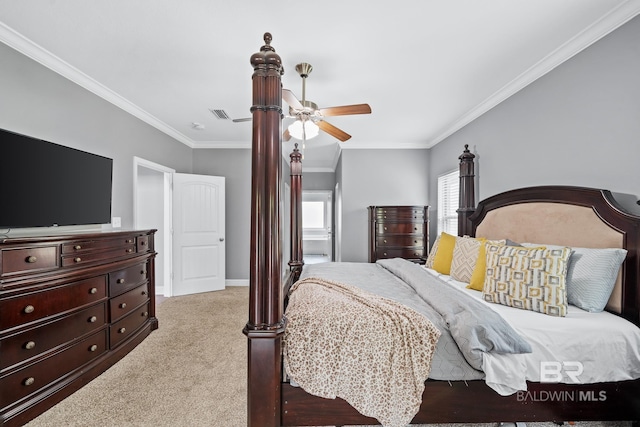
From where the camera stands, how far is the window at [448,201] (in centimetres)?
419

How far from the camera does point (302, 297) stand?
179 cm

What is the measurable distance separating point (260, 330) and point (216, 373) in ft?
4.44

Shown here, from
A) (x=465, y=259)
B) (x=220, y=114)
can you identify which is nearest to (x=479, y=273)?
(x=465, y=259)

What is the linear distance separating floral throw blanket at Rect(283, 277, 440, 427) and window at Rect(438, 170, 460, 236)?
123 inches

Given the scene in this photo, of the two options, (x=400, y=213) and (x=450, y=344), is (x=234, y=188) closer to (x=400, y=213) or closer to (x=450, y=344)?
(x=400, y=213)

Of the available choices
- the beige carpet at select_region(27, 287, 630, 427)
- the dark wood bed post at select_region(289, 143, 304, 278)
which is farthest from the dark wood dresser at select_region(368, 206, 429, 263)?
the beige carpet at select_region(27, 287, 630, 427)

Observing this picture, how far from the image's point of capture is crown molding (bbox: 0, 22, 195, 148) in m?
1.99

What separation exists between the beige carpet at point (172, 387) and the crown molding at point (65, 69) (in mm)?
2509

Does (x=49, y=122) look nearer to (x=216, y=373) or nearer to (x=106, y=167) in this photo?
(x=106, y=167)

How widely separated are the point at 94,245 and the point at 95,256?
0.29ft

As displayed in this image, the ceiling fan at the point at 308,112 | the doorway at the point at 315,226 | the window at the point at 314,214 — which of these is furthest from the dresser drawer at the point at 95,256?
the window at the point at 314,214

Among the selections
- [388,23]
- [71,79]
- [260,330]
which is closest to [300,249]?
[260,330]

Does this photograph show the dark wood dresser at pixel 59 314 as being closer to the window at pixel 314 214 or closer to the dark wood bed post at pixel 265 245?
the dark wood bed post at pixel 265 245

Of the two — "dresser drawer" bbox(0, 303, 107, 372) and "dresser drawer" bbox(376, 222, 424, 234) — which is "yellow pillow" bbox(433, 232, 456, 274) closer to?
"dresser drawer" bbox(376, 222, 424, 234)
